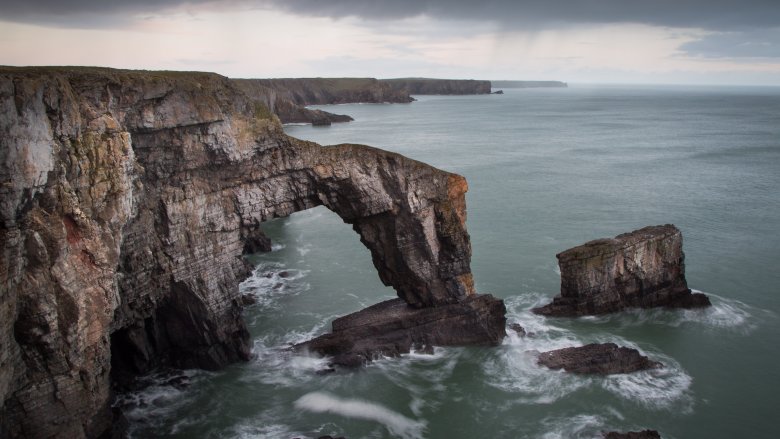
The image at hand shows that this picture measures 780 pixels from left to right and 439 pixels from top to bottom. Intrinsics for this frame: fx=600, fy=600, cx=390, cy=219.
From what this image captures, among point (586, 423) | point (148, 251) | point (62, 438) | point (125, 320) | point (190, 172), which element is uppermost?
point (190, 172)

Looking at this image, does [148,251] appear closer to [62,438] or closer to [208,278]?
[208,278]

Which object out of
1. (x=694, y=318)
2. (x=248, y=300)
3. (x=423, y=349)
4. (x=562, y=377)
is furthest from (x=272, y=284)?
(x=694, y=318)

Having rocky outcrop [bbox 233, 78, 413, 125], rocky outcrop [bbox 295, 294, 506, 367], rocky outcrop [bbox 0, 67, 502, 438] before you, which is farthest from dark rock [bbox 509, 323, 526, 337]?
rocky outcrop [bbox 233, 78, 413, 125]

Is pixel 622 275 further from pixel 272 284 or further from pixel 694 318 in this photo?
pixel 272 284

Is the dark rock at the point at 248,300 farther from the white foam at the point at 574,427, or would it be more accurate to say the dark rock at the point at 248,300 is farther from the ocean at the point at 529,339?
the white foam at the point at 574,427

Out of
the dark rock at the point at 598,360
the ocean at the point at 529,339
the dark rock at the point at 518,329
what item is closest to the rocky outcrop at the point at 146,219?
the ocean at the point at 529,339

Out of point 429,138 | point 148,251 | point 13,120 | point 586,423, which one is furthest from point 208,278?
point 429,138
